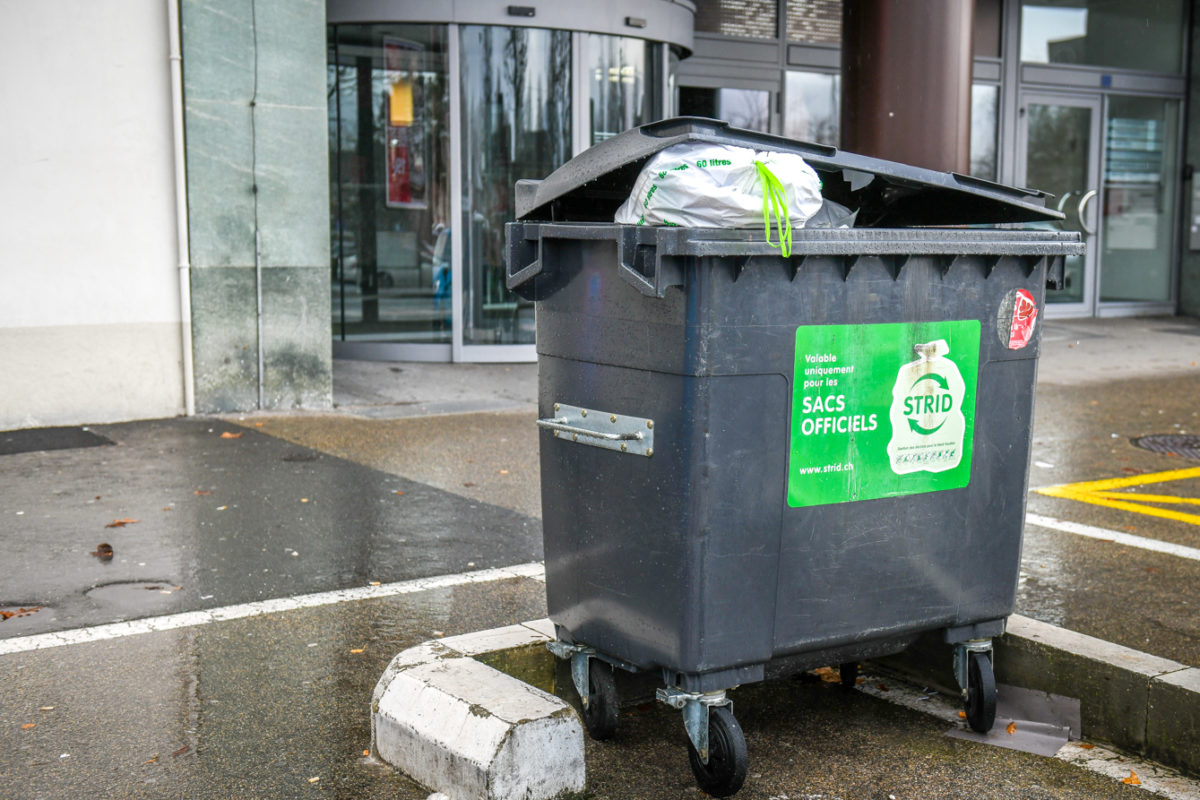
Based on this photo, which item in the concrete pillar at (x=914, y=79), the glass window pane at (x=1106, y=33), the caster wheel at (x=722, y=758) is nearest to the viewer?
the caster wheel at (x=722, y=758)

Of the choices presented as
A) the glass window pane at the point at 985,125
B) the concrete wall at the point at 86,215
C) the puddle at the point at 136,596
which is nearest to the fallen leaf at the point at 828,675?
the puddle at the point at 136,596

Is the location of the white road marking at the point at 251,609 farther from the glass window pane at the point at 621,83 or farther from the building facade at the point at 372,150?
the glass window pane at the point at 621,83

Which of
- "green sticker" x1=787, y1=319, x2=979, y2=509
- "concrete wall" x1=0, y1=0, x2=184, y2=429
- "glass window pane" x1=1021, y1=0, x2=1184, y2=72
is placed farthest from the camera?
"glass window pane" x1=1021, y1=0, x2=1184, y2=72

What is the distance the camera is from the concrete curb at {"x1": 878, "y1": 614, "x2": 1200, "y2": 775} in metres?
3.56

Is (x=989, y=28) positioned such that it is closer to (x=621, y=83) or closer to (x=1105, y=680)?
(x=621, y=83)

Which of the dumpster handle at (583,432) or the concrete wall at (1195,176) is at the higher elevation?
the concrete wall at (1195,176)

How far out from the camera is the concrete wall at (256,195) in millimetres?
8828

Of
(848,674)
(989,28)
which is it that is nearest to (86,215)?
(848,674)

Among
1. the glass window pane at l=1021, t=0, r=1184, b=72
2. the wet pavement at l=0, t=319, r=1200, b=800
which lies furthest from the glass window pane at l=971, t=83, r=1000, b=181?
the wet pavement at l=0, t=319, r=1200, b=800

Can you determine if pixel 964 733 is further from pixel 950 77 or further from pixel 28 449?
pixel 28 449

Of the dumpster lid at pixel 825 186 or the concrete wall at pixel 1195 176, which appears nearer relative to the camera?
the dumpster lid at pixel 825 186

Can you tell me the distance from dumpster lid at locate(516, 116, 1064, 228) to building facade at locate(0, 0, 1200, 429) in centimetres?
127

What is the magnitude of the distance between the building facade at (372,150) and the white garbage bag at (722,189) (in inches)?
82.3

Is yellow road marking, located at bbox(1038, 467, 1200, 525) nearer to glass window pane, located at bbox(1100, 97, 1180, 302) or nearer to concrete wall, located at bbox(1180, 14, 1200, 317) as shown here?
glass window pane, located at bbox(1100, 97, 1180, 302)
